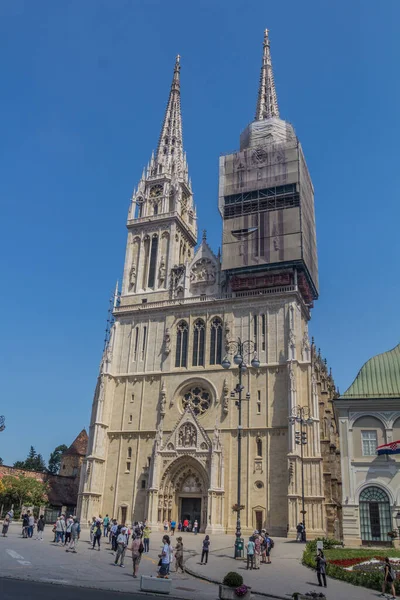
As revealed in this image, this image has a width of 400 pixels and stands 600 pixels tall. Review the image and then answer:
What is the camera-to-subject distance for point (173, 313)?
50094 mm

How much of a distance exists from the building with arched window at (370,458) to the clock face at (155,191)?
3215cm

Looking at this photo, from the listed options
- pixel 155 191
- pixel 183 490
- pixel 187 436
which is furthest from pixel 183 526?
pixel 155 191

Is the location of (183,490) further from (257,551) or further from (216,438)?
(257,551)

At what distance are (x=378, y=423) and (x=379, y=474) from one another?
3200 millimetres

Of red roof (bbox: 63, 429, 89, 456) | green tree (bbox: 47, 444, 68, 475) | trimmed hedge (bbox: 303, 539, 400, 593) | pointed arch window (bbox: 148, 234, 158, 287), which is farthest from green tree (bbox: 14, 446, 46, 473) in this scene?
trimmed hedge (bbox: 303, 539, 400, 593)

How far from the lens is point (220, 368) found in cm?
4584

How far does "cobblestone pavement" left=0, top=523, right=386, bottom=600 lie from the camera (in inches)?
622

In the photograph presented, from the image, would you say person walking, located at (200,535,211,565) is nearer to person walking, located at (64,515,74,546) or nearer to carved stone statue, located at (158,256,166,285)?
person walking, located at (64,515,74,546)

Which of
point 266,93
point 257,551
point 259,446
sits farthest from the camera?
point 266,93

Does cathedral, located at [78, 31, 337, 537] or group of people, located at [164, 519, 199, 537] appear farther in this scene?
cathedral, located at [78, 31, 337, 537]

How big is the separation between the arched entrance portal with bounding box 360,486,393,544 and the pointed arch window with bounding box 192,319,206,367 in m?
18.6

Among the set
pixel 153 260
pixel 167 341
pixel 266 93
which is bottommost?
pixel 167 341

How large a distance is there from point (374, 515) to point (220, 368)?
1751cm

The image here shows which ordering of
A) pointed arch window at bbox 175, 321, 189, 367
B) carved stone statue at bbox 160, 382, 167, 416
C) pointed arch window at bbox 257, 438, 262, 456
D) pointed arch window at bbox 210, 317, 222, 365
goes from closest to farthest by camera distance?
pointed arch window at bbox 257, 438, 262, 456, carved stone statue at bbox 160, 382, 167, 416, pointed arch window at bbox 210, 317, 222, 365, pointed arch window at bbox 175, 321, 189, 367
